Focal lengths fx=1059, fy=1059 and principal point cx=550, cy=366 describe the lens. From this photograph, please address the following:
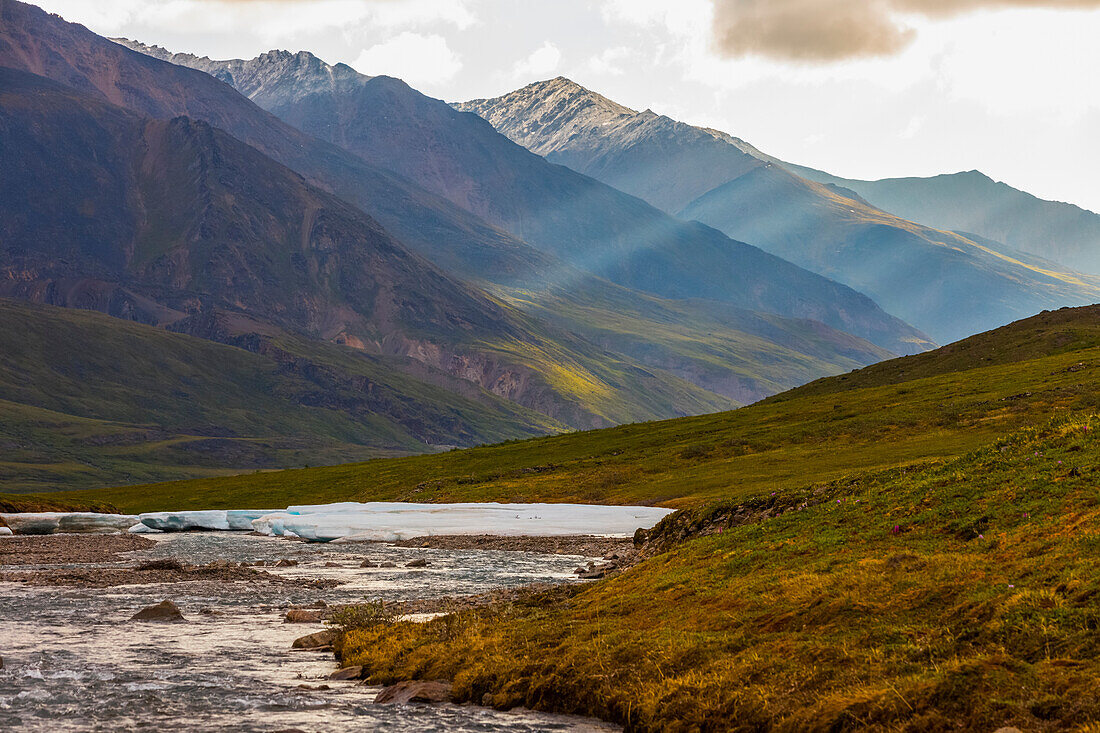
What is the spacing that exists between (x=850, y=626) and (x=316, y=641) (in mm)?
15935

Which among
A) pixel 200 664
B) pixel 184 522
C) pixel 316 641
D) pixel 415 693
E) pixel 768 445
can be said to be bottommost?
pixel 184 522

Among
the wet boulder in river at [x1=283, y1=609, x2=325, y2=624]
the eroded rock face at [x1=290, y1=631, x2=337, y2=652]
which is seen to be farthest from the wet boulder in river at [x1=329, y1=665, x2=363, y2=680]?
the wet boulder in river at [x1=283, y1=609, x2=325, y2=624]

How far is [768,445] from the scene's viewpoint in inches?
4466

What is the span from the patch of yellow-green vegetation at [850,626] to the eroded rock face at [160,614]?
893 cm

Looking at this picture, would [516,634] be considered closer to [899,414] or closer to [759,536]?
[759,536]

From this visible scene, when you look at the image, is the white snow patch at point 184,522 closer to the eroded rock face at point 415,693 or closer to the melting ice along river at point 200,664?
the melting ice along river at point 200,664

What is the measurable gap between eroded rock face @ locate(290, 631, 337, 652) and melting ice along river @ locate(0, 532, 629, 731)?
1.62 feet

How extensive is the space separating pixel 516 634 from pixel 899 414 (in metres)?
89.7

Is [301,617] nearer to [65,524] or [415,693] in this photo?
[415,693]

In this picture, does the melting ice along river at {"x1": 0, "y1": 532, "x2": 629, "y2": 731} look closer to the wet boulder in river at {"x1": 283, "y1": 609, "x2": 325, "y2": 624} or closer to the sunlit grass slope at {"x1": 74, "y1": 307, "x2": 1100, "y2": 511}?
the wet boulder in river at {"x1": 283, "y1": 609, "x2": 325, "y2": 624}

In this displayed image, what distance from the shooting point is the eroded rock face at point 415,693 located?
23953 mm

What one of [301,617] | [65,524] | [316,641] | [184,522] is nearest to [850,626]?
[316,641]

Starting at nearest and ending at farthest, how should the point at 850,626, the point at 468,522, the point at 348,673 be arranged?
the point at 850,626
the point at 348,673
the point at 468,522

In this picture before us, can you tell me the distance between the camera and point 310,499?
423 ft
